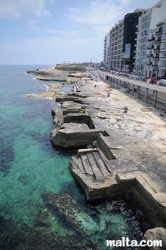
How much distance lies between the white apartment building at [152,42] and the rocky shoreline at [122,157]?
129ft

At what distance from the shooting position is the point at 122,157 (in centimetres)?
1517

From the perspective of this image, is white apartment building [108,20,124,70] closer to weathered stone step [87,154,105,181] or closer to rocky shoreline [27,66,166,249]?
rocky shoreline [27,66,166,249]

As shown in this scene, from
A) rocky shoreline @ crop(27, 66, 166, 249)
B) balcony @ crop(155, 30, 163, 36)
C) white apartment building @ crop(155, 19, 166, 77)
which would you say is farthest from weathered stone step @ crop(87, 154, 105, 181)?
balcony @ crop(155, 30, 163, 36)

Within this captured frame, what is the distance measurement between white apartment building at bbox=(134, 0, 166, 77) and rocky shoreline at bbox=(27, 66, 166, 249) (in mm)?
39218

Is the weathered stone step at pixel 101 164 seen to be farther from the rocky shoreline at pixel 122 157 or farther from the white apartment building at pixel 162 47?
the white apartment building at pixel 162 47

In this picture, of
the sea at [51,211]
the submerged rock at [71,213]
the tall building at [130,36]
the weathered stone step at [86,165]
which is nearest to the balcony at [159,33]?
the tall building at [130,36]

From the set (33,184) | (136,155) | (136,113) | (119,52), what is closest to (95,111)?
(136,113)

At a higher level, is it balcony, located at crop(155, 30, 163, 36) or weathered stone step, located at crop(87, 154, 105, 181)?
balcony, located at crop(155, 30, 163, 36)

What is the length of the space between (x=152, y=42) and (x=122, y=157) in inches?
2467

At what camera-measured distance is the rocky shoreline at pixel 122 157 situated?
37.4 feet

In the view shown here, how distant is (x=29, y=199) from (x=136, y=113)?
21462mm

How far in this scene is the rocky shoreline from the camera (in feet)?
37.4

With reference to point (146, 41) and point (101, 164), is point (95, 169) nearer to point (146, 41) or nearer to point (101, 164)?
point (101, 164)

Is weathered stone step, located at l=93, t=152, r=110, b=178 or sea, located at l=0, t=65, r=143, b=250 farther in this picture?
weathered stone step, located at l=93, t=152, r=110, b=178
